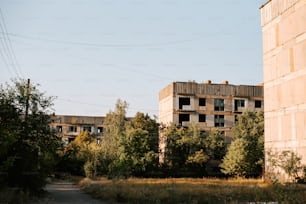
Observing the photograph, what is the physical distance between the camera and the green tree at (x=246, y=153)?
5034cm

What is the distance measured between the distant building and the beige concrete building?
26792 mm

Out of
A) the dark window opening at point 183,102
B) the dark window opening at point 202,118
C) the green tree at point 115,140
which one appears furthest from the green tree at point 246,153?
the green tree at point 115,140

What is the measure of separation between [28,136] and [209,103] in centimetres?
4347

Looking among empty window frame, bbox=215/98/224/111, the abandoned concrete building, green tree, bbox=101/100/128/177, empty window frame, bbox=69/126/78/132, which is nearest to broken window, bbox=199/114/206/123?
empty window frame, bbox=215/98/224/111

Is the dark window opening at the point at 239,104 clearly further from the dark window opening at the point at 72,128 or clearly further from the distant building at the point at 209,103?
the dark window opening at the point at 72,128

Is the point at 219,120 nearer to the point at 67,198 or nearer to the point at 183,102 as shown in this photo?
the point at 183,102

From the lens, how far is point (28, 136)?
24875 mm

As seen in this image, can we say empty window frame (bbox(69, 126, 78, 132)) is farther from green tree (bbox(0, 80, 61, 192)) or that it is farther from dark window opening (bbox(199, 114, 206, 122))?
green tree (bbox(0, 80, 61, 192))

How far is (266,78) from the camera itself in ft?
123

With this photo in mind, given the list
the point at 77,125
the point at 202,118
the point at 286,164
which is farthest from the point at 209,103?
the point at 77,125

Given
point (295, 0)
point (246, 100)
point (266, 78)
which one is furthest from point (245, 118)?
point (295, 0)

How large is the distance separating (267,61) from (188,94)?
27377 millimetres

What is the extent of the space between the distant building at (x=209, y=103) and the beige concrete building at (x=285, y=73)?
26.8 meters

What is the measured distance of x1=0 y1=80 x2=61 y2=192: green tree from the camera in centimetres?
2314
